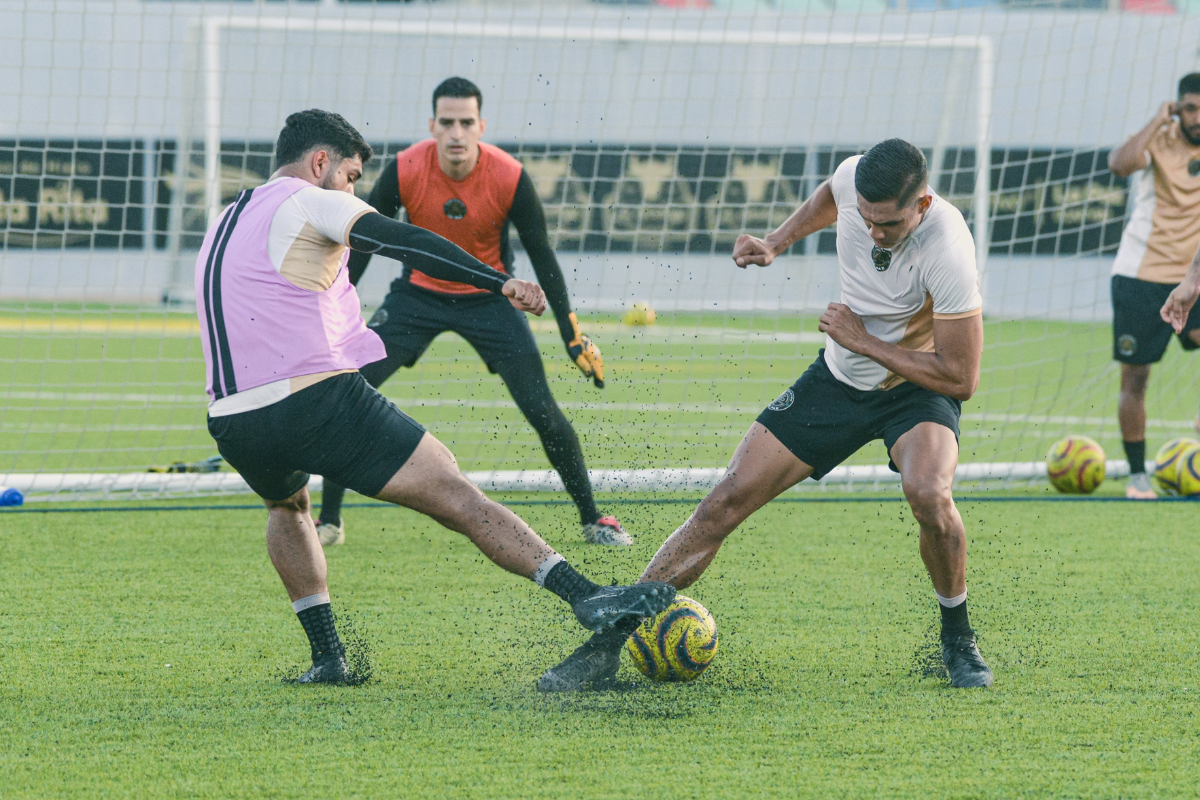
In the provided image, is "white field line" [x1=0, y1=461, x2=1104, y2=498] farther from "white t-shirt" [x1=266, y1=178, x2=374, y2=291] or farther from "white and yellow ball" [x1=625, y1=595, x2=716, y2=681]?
"white t-shirt" [x1=266, y1=178, x2=374, y2=291]

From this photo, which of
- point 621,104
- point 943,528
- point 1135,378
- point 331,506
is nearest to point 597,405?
point 1135,378

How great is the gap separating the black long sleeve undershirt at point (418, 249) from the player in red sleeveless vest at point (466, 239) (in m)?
2.49

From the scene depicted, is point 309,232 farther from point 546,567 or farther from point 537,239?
point 537,239

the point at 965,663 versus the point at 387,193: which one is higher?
the point at 387,193

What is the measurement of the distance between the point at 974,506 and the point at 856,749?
4.30 metres

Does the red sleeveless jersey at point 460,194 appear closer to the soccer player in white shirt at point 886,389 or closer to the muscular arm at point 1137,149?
the soccer player in white shirt at point 886,389

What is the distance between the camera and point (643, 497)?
8.08 m

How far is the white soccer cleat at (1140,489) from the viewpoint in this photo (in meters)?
7.76

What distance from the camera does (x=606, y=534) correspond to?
6836 millimetres

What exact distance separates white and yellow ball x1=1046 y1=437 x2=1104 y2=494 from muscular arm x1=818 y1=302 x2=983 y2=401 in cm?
405

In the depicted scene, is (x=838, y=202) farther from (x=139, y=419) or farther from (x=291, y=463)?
(x=139, y=419)

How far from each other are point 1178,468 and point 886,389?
4.22m

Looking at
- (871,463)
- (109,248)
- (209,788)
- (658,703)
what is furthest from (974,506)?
(109,248)

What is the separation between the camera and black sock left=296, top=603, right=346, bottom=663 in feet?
14.3
